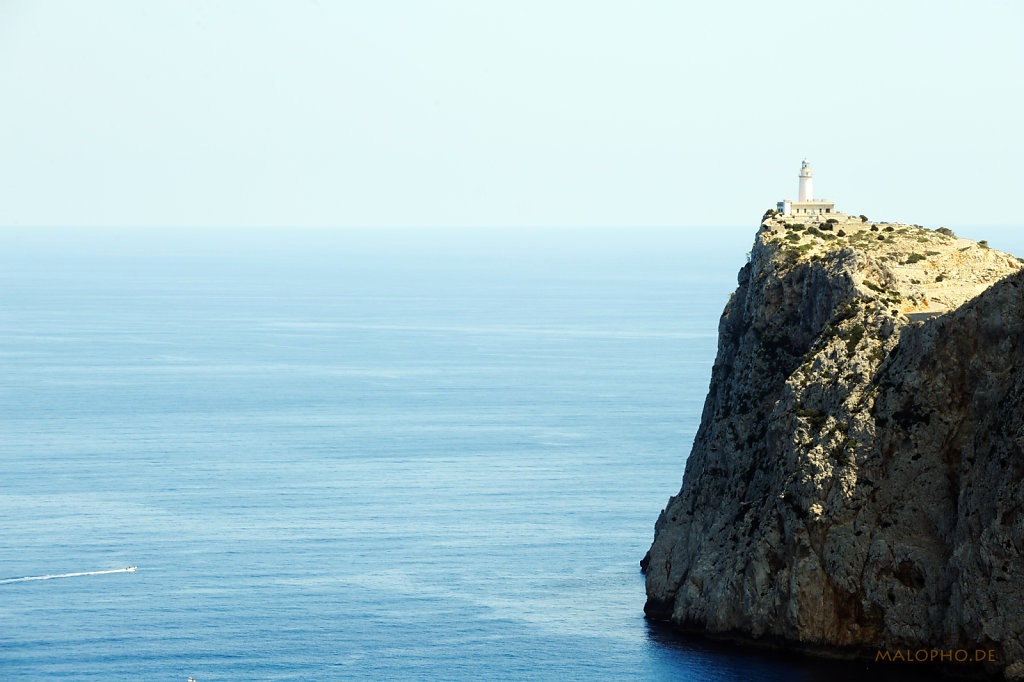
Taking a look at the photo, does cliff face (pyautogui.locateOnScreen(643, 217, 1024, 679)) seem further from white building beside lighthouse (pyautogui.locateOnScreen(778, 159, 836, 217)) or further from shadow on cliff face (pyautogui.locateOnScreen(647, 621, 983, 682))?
white building beside lighthouse (pyautogui.locateOnScreen(778, 159, 836, 217))

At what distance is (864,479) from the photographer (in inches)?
2295

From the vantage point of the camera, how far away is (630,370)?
149125 mm

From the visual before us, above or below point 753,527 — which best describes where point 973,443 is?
above

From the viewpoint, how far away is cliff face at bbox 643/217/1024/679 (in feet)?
177

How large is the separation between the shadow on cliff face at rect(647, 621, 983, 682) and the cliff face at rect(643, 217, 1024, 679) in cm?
67

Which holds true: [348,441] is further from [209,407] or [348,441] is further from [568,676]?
[568,676]

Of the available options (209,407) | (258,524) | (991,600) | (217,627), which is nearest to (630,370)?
(209,407)

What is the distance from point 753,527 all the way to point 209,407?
237ft

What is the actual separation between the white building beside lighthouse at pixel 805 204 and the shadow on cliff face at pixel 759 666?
2970 centimetres

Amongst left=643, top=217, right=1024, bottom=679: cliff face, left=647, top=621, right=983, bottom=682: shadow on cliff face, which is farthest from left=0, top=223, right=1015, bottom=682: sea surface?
left=643, top=217, right=1024, bottom=679: cliff face

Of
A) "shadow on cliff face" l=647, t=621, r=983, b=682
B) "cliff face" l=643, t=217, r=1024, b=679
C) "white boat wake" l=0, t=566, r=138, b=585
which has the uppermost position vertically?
"cliff face" l=643, t=217, r=1024, b=679

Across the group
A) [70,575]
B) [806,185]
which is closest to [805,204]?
[806,185]

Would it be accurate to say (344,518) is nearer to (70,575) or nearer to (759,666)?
(70,575)

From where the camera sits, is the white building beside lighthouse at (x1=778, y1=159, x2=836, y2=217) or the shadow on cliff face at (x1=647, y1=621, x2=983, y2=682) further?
the white building beside lighthouse at (x1=778, y1=159, x2=836, y2=217)
